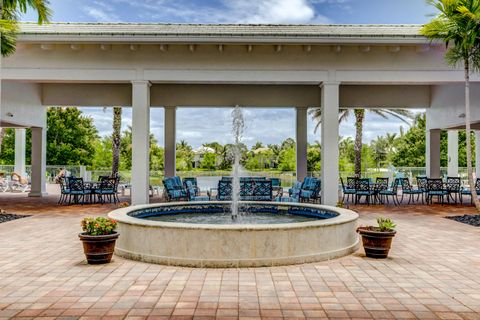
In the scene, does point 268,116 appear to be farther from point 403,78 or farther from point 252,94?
point 403,78

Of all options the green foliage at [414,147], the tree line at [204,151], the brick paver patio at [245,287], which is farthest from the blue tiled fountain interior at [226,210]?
the green foliage at [414,147]

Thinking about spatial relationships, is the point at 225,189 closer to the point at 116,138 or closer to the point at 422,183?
the point at 422,183

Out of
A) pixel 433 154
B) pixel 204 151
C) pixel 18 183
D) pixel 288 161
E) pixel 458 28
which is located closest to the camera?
pixel 458 28

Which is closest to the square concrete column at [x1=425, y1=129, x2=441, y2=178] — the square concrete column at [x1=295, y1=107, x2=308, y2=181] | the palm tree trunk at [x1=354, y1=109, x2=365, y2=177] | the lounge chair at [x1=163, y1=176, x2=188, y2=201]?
the palm tree trunk at [x1=354, y1=109, x2=365, y2=177]

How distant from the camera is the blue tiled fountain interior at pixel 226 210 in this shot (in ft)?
24.7

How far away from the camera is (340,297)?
3.97m

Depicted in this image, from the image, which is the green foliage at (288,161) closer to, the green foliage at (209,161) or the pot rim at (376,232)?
the green foliage at (209,161)

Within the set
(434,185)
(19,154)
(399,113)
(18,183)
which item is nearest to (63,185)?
(18,183)

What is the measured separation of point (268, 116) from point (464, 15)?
2914 cm

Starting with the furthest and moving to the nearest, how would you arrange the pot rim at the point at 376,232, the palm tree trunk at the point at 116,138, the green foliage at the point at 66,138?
the green foliage at the point at 66,138 < the palm tree trunk at the point at 116,138 < the pot rim at the point at 376,232

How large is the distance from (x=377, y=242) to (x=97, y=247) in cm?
400

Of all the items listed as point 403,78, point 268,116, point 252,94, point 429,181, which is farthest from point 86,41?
point 268,116

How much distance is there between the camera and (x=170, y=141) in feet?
49.2

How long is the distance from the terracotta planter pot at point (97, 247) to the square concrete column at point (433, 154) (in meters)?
14.3
